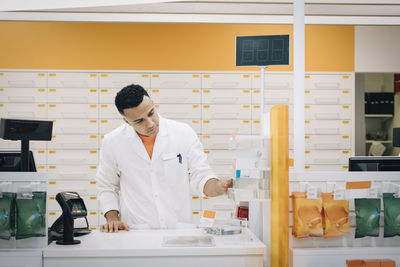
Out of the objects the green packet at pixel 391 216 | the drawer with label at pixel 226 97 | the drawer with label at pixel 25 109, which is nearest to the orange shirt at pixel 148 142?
the green packet at pixel 391 216

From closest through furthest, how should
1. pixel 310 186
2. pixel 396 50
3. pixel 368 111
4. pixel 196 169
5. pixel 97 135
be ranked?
pixel 310 186 → pixel 196 169 → pixel 97 135 → pixel 396 50 → pixel 368 111

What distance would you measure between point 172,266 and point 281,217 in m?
0.53

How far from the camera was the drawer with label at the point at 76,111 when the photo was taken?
4.91m

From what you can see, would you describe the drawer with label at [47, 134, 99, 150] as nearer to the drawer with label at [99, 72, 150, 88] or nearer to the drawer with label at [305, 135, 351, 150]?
the drawer with label at [99, 72, 150, 88]

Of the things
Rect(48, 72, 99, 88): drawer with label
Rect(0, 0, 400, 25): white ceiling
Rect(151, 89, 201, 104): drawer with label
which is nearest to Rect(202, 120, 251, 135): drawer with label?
Rect(151, 89, 201, 104): drawer with label

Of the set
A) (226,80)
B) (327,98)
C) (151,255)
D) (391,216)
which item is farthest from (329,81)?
(151,255)

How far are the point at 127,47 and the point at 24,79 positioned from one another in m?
1.34

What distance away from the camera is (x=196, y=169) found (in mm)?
2611

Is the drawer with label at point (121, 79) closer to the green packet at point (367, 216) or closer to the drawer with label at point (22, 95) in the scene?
the drawer with label at point (22, 95)

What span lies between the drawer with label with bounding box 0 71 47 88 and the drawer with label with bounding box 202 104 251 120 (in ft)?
6.72

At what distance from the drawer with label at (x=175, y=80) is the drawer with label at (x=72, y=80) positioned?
74 cm

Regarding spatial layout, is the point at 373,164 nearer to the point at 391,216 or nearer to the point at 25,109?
the point at 391,216

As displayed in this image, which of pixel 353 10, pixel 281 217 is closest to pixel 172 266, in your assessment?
pixel 281 217

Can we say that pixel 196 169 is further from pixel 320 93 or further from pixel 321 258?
pixel 320 93
